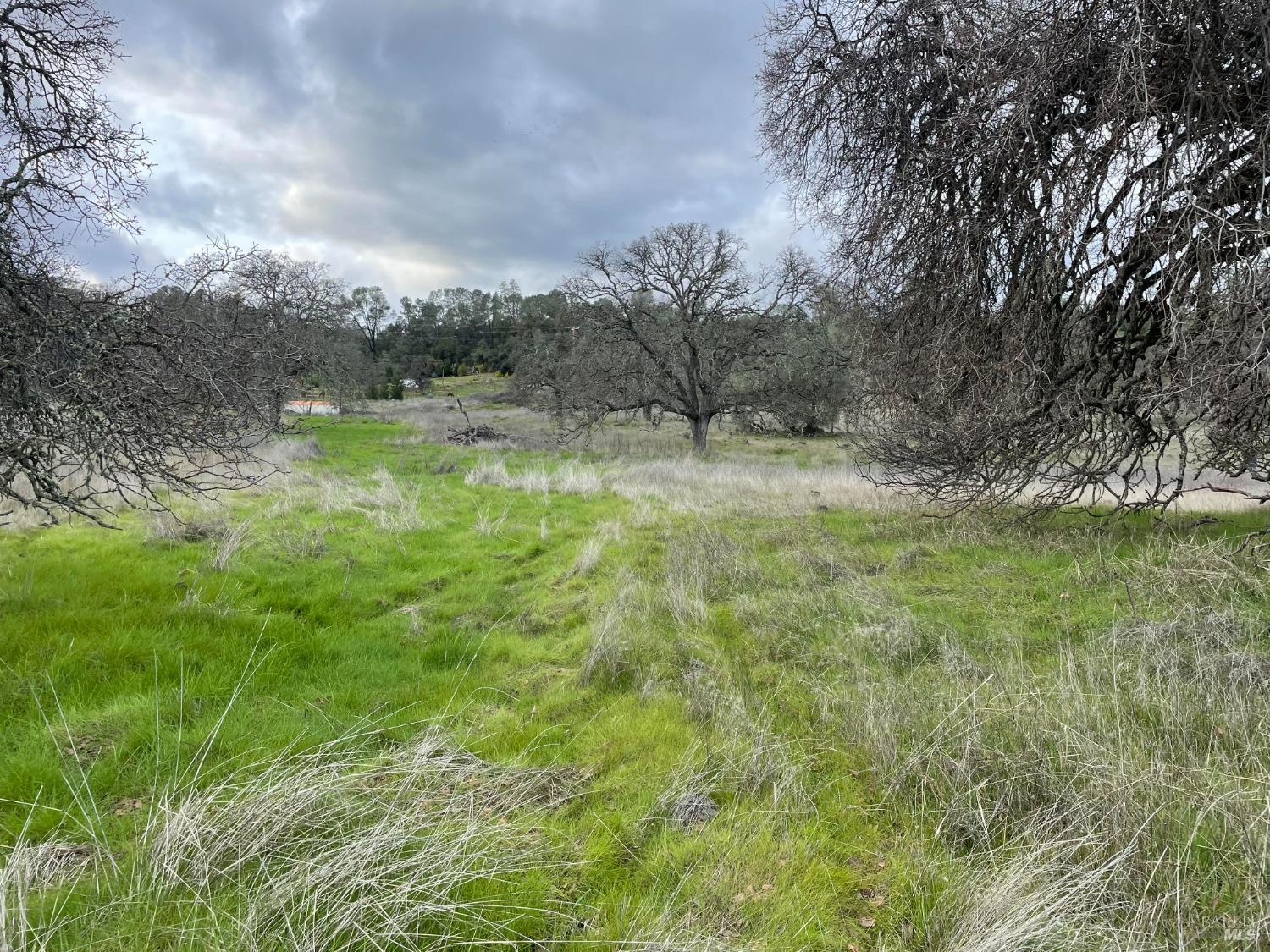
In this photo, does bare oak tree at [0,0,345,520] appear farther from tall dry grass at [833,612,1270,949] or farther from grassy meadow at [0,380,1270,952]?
tall dry grass at [833,612,1270,949]

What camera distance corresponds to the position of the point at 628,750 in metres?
3.33

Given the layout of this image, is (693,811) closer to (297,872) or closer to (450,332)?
(297,872)

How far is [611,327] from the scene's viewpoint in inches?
910

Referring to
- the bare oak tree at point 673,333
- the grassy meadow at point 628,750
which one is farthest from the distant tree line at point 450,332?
the grassy meadow at point 628,750

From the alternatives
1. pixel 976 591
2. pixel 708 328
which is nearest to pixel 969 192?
pixel 976 591

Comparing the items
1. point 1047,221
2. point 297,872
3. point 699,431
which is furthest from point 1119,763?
point 699,431

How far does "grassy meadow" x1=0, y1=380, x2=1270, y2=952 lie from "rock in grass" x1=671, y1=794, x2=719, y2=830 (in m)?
0.01

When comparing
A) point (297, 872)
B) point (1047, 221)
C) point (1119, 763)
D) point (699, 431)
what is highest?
point (1047, 221)

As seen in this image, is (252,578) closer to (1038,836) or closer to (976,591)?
(1038,836)

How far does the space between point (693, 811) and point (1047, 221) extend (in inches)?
247

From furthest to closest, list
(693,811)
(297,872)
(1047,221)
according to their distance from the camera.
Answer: (1047,221) < (693,811) < (297,872)

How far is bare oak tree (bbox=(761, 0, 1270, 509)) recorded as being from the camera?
442cm

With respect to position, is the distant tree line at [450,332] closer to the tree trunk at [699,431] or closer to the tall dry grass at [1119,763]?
the tree trunk at [699,431]

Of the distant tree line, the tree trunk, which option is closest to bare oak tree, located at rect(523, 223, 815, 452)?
the tree trunk
